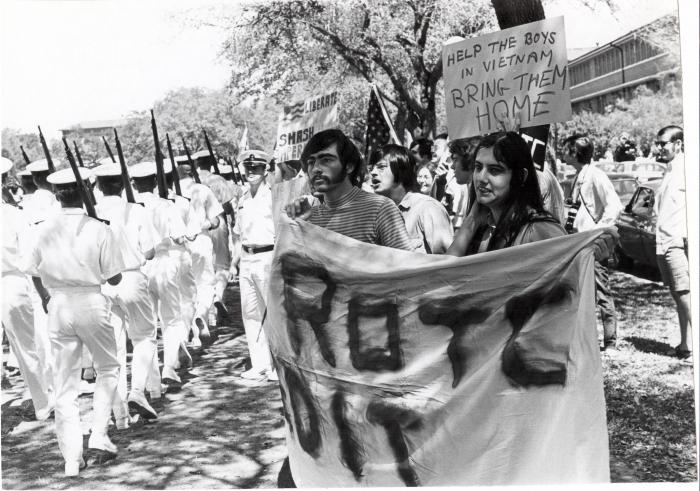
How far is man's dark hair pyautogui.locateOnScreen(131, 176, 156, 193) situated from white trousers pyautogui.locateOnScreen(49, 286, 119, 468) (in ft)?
9.45

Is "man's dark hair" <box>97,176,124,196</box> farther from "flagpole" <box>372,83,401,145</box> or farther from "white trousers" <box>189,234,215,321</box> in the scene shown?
"white trousers" <box>189,234,215,321</box>

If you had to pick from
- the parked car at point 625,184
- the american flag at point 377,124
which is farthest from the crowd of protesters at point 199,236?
the parked car at point 625,184

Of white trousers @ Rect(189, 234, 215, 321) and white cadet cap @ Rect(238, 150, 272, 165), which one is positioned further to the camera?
white trousers @ Rect(189, 234, 215, 321)

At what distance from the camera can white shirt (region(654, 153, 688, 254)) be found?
816cm

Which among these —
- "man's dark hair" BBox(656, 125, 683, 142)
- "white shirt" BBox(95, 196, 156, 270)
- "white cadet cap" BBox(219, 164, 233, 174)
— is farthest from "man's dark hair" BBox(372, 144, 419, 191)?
"white cadet cap" BBox(219, 164, 233, 174)

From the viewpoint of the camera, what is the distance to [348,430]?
4.43 m

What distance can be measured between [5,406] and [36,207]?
206 centimetres

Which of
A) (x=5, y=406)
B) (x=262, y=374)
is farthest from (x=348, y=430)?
(x=5, y=406)

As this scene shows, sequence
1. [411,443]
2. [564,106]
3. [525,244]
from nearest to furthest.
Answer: [525,244] → [411,443] → [564,106]

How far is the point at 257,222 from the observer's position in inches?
353

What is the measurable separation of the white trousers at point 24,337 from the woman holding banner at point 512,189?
5320mm

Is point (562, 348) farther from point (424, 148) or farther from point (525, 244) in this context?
point (424, 148)

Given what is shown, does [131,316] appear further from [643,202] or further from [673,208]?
[643,202]

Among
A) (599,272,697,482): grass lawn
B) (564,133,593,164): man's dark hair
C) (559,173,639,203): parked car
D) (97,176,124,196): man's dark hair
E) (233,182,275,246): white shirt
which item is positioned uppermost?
(97,176,124,196): man's dark hair
